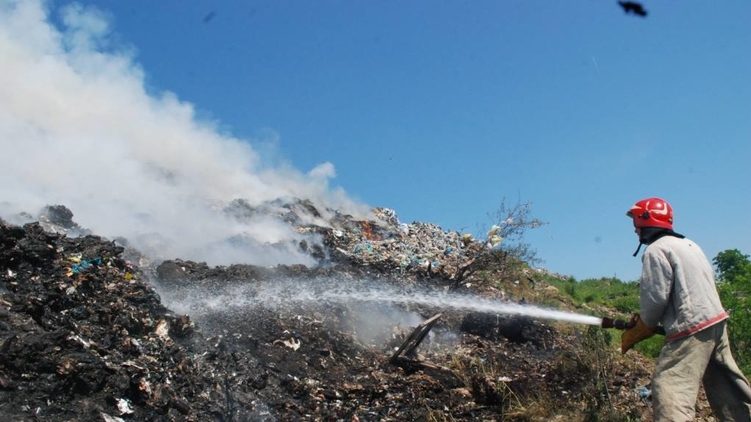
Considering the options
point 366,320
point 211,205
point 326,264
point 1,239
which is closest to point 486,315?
point 366,320

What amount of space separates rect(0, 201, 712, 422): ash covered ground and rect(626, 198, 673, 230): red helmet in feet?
6.26

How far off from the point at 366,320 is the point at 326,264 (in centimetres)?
389

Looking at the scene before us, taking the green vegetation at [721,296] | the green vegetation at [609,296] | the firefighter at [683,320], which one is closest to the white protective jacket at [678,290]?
the firefighter at [683,320]

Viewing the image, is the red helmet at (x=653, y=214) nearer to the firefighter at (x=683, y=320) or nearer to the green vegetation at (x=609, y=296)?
the firefighter at (x=683, y=320)

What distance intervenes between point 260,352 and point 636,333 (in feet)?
13.2

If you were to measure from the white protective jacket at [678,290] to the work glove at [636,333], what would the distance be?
0.41 ft

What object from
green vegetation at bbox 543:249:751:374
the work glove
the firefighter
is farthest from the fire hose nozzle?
green vegetation at bbox 543:249:751:374

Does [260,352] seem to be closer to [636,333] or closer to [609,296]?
[636,333]

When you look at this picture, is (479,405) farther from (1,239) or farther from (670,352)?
(1,239)

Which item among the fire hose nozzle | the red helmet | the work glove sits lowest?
the work glove

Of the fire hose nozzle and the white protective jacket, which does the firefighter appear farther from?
the fire hose nozzle

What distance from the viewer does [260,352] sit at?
6.62 meters

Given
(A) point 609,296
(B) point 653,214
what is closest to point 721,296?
(B) point 653,214

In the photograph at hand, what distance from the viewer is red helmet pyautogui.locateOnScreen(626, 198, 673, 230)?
12.8 feet
